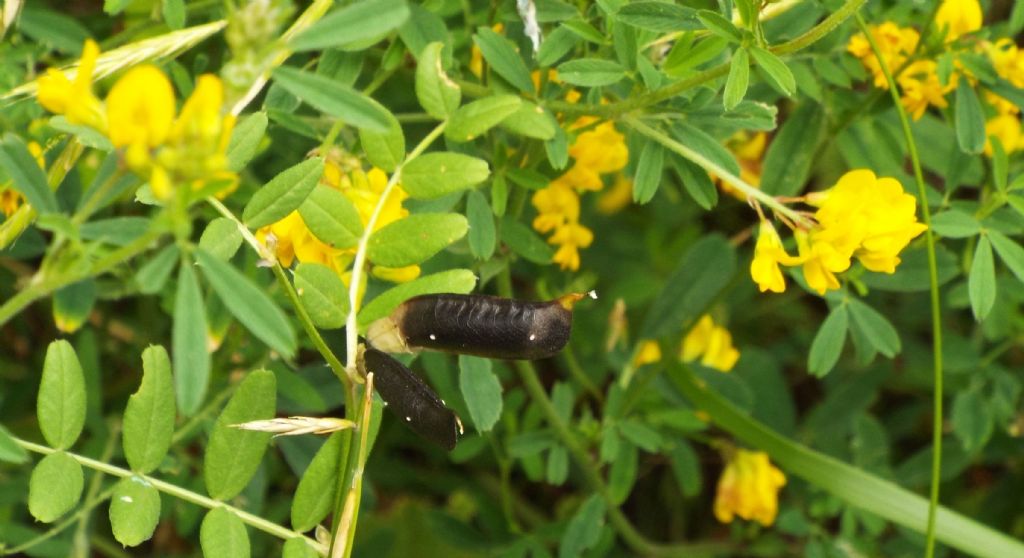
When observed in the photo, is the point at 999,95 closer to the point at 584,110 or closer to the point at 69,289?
the point at 584,110

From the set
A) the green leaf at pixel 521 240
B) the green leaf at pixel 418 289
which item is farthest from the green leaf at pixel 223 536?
the green leaf at pixel 521 240

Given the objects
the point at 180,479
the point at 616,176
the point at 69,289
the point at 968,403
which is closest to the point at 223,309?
the point at 69,289

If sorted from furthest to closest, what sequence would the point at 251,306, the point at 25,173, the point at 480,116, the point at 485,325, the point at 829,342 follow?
the point at 829,342 < the point at 480,116 < the point at 485,325 < the point at 25,173 < the point at 251,306

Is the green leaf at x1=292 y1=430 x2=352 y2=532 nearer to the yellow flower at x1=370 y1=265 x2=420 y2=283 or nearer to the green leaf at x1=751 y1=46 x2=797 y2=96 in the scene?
the yellow flower at x1=370 y1=265 x2=420 y2=283

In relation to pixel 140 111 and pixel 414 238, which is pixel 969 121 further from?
pixel 140 111

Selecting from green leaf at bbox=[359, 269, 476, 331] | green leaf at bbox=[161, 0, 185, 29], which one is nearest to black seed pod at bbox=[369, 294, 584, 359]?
green leaf at bbox=[359, 269, 476, 331]

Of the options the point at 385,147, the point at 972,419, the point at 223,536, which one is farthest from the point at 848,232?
the point at 972,419

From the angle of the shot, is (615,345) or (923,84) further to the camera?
(615,345)

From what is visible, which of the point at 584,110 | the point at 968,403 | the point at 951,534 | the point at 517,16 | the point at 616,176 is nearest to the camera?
the point at 584,110
